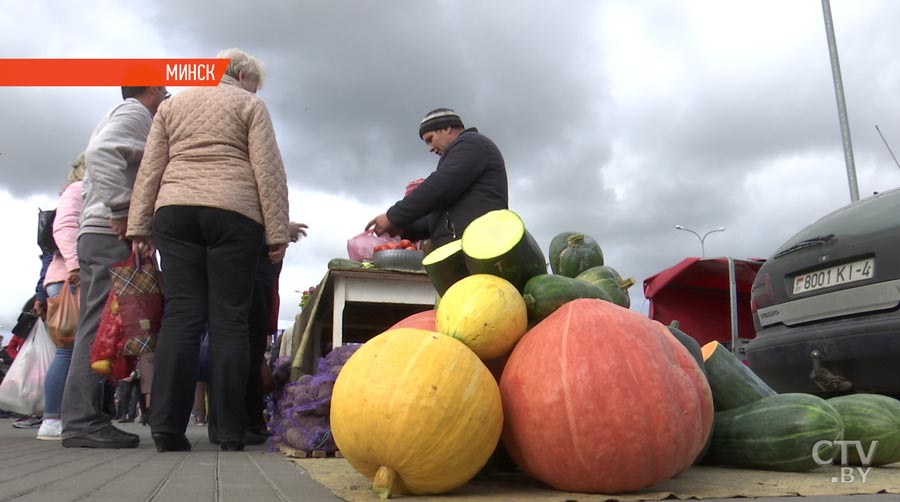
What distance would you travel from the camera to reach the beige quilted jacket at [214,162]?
3.17 m

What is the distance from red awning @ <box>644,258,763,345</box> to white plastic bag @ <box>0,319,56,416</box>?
7977mm

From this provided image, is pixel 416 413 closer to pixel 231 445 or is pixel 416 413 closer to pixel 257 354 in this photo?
pixel 231 445

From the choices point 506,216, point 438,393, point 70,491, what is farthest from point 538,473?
point 70,491

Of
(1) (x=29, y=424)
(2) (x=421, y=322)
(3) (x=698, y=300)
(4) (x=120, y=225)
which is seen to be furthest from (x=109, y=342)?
(3) (x=698, y=300)

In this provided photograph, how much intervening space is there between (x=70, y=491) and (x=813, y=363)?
3.21 meters

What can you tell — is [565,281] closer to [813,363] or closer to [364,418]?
[364,418]

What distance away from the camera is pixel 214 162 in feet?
10.6

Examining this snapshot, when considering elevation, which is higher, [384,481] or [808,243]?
[808,243]

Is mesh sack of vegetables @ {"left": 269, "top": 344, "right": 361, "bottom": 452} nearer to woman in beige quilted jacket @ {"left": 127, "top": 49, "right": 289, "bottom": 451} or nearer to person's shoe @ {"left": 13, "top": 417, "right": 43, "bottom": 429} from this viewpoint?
woman in beige quilted jacket @ {"left": 127, "top": 49, "right": 289, "bottom": 451}

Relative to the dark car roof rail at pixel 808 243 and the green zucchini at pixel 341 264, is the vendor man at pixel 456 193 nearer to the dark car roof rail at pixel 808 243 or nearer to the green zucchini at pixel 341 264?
the green zucchini at pixel 341 264

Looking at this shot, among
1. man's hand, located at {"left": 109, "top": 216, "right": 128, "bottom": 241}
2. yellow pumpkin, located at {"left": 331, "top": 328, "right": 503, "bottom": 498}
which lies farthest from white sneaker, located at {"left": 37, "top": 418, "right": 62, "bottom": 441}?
yellow pumpkin, located at {"left": 331, "top": 328, "right": 503, "bottom": 498}

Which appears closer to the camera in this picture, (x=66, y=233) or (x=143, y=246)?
(x=143, y=246)

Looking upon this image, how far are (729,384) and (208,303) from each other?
231 centimetres

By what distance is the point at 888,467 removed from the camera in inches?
94.4
